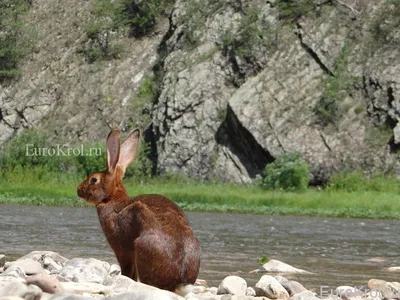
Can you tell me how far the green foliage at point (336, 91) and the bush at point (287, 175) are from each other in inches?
131

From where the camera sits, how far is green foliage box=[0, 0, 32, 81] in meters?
45.4

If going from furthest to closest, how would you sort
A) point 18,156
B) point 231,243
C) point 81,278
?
point 18,156 < point 231,243 < point 81,278

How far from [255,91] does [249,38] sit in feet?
9.22

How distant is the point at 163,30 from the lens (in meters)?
43.2

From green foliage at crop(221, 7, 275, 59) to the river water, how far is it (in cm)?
1607

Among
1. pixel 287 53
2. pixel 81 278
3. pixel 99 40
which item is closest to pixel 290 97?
pixel 287 53

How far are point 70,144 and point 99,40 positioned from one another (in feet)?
20.6

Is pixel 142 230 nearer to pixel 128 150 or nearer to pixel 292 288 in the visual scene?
pixel 128 150

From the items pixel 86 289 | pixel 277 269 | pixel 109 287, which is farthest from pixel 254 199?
pixel 86 289

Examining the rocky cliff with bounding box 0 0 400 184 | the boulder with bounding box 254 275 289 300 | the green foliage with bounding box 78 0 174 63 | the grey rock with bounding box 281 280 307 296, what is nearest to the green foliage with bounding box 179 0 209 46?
the rocky cliff with bounding box 0 0 400 184

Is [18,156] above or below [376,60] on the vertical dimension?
below

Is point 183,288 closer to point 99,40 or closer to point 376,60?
point 376,60

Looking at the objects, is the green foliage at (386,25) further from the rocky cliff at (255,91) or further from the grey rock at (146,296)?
the grey rock at (146,296)

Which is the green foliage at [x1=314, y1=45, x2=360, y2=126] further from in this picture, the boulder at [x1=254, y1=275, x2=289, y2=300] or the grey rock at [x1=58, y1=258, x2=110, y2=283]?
the boulder at [x1=254, y1=275, x2=289, y2=300]
